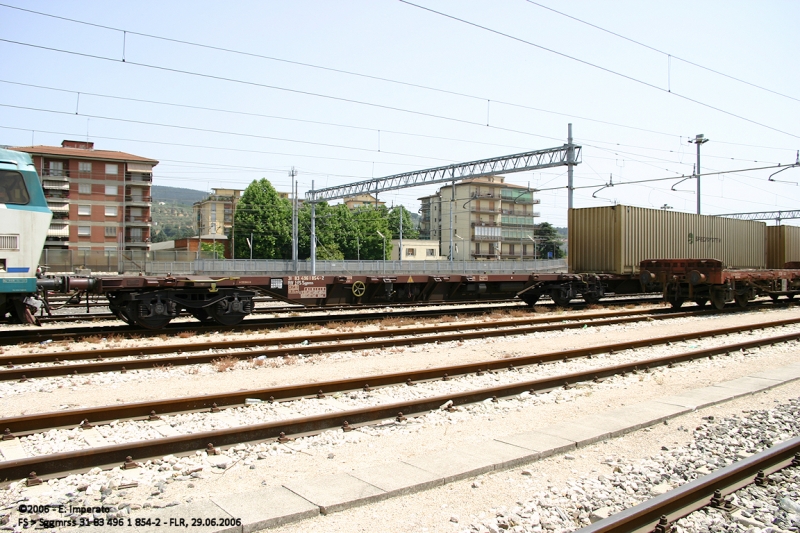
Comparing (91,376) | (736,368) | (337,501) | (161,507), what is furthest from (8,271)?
(736,368)

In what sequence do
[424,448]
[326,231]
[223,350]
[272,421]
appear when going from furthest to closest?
1. [326,231]
2. [223,350]
3. [272,421]
4. [424,448]

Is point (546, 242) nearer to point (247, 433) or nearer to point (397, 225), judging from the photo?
point (397, 225)

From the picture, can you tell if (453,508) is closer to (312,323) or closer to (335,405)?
(335,405)

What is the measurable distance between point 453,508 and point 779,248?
95.4 feet

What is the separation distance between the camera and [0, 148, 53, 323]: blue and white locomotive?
35.2 feet

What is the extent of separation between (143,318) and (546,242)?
97.4 m

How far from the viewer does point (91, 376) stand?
8.84 m

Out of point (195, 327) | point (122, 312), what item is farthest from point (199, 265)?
point (122, 312)

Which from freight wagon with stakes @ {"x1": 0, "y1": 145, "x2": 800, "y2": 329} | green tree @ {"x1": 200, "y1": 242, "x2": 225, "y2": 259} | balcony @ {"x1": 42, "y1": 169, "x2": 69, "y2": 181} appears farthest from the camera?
green tree @ {"x1": 200, "y1": 242, "x2": 225, "y2": 259}

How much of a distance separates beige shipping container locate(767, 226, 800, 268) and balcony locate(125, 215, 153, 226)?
63298 mm

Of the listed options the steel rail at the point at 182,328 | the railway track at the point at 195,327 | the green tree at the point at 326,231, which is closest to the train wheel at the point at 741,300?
the railway track at the point at 195,327

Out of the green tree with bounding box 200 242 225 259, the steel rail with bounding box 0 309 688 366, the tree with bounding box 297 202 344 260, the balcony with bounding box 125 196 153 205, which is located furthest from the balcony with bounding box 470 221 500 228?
the steel rail with bounding box 0 309 688 366

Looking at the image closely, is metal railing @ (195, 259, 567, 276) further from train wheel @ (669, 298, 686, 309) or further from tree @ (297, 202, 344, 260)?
tree @ (297, 202, 344, 260)

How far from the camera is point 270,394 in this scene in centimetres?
739
